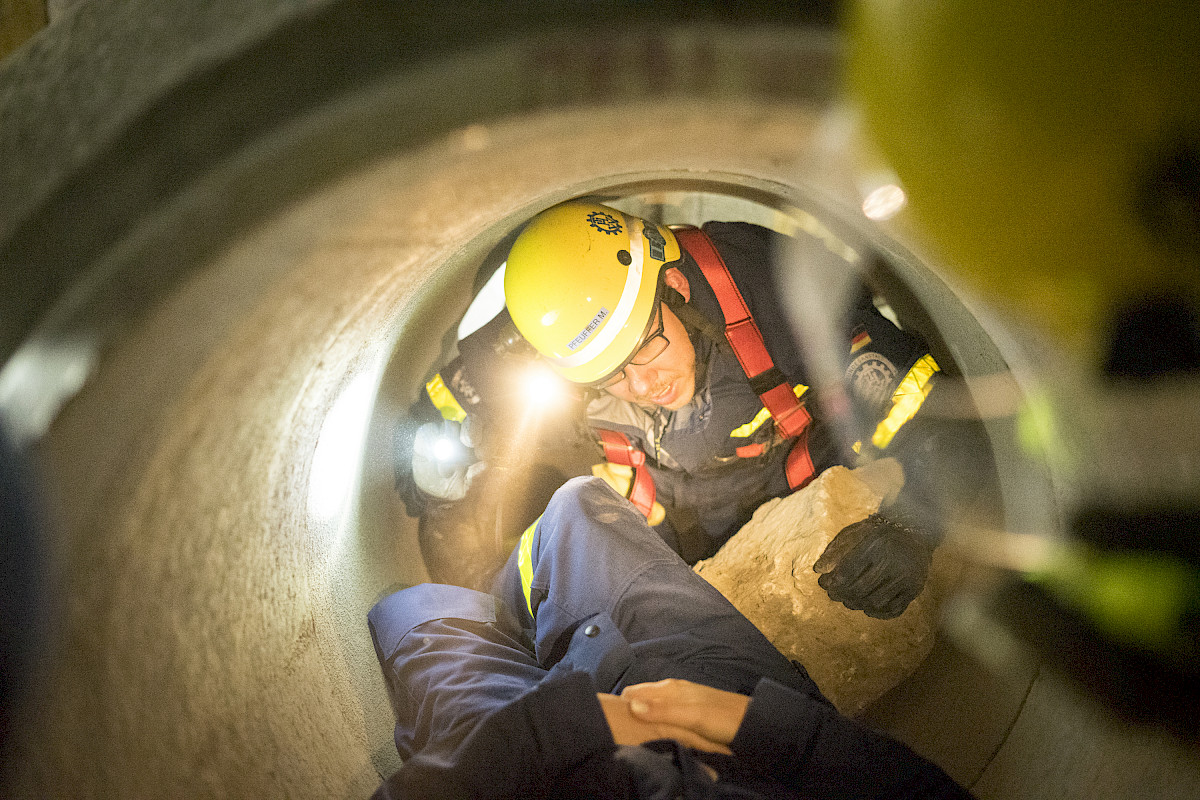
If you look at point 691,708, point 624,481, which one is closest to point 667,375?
point 624,481

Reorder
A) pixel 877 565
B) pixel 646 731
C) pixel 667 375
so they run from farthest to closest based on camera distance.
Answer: pixel 667 375 → pixel 877 565 → pixel 646 731

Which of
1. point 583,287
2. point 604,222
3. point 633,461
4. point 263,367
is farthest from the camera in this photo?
point 633,461

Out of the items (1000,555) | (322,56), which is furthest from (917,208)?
(1000,555)

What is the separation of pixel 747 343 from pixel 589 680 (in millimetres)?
1440

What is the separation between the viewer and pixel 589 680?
1.25 metres

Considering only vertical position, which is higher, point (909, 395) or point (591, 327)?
point (591, 327)

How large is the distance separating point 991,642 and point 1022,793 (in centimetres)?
40

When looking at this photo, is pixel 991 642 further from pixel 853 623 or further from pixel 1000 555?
pixel 853 623

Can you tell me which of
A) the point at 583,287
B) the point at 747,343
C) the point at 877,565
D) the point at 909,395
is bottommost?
the point at 877,565

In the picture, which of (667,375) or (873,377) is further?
(667,375)

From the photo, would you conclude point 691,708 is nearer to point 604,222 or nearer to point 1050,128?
point 1050,128

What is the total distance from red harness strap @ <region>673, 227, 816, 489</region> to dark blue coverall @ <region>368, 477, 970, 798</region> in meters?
0.75

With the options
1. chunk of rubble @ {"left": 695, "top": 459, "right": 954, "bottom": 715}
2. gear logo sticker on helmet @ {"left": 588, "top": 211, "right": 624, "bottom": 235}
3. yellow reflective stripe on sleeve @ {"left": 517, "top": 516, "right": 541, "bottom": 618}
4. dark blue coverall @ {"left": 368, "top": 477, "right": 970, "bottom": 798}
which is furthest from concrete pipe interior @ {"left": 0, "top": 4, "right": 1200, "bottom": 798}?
gear logo sticker on helmet @ {"left": 588, "top": 211, "right": 624, "bottom": 235}

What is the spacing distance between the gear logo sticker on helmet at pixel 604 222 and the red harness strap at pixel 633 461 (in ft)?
3.07
